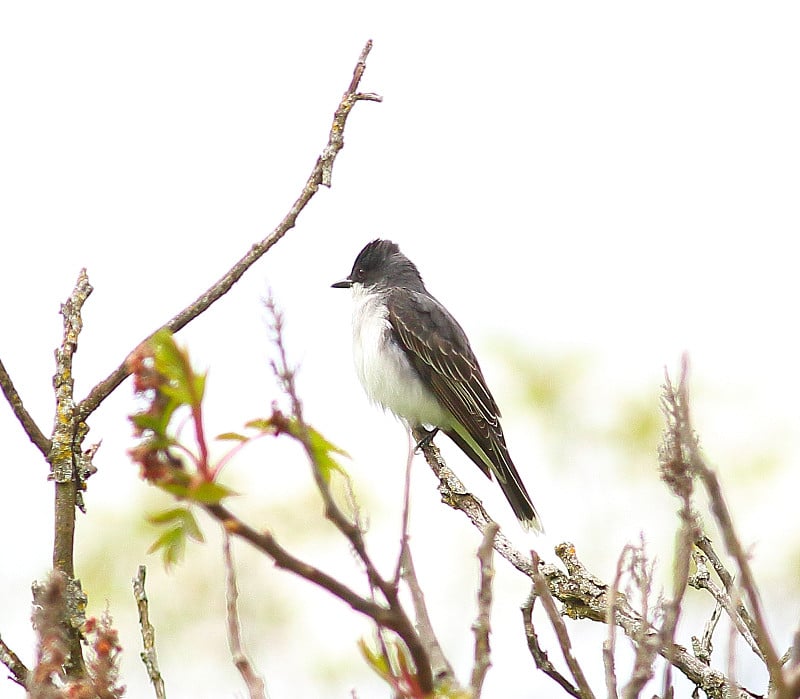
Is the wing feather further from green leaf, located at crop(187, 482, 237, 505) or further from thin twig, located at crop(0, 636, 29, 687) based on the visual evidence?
green leaf, located at crop(187, 482, 237, 505)

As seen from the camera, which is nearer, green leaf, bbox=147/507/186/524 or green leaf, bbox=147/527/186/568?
green leaf, bbox=147/507/186/524

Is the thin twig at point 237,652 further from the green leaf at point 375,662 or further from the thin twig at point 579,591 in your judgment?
the thin twig at point 579,591

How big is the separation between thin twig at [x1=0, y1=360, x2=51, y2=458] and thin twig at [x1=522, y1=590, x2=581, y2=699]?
36.0 inches

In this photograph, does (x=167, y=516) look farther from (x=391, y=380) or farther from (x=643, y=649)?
(x=391, y=380)

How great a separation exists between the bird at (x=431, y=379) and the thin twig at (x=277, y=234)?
186 inches

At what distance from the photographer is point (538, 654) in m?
1.79

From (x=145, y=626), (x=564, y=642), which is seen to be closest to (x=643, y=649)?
(x=564, y=642)

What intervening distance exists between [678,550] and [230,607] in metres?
0.59

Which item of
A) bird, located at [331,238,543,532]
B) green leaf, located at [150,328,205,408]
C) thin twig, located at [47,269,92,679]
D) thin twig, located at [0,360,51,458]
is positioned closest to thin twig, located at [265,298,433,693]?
green leaf, located at [150,328,205,408]

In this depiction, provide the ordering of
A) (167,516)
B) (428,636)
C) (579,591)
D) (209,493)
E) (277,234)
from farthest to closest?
(579,591) → (277,234) → (428,636) → (167,516) → (209,493)

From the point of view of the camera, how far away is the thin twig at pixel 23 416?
78.5 inches

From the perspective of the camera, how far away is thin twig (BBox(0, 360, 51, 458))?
2.00m

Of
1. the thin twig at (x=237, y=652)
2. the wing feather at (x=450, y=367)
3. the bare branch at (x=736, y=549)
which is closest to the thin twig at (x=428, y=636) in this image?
the thin twig at (x=237, y=652)

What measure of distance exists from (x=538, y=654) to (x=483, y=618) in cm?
64
